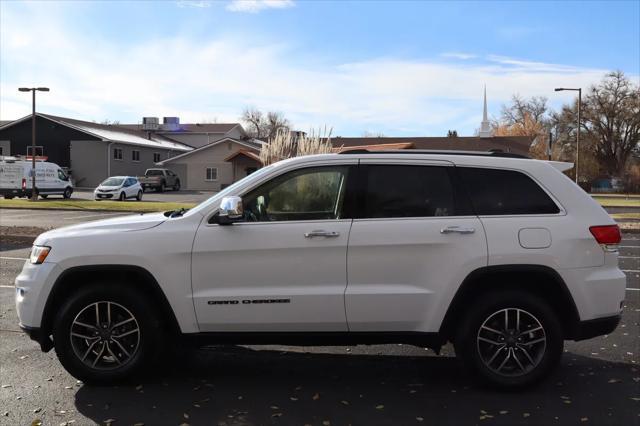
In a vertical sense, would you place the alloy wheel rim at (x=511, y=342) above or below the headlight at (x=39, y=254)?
below

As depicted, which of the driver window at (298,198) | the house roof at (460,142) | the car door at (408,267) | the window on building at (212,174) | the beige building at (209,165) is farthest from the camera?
the house roof at (460,142)

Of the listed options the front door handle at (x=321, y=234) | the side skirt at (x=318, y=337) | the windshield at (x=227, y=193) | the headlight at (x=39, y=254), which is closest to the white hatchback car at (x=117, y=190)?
the headlight at (x=39, y=254)

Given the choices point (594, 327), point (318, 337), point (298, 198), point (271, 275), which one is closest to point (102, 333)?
point (271, 275)

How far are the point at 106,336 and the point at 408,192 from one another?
8.61 feet

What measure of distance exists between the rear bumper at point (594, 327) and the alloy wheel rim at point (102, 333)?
11.2 ft

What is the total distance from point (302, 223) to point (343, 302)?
2.22ft

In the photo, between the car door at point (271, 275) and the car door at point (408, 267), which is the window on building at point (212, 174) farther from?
the car door at point (408, 267)

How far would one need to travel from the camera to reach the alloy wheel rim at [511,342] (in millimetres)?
4285

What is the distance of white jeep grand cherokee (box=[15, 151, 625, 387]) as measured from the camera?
13.7 ft

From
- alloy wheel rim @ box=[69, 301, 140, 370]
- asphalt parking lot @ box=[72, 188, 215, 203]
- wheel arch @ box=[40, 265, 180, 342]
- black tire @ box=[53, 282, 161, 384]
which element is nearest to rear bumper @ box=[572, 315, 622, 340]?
wheel arch @ box=[40, 265, 180, 342]

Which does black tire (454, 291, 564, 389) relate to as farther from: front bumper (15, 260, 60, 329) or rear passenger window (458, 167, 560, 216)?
front bumper (15, 260, 60, 329)

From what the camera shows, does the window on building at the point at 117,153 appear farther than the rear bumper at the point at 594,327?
Yes

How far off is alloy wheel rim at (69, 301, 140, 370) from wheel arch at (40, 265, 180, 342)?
195 millimetres

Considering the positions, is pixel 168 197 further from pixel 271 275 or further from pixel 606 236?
pixel 606 236
